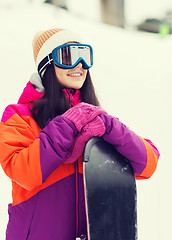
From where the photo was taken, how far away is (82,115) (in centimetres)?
95

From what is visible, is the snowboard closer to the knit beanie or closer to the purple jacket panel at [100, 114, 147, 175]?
the purple jacket panel at [100, 114, 147, 175]

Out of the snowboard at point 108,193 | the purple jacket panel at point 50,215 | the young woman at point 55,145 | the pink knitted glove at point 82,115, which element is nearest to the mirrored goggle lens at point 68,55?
the young woman at point 55,145

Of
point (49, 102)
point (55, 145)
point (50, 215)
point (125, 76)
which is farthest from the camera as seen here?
point (125, 76)

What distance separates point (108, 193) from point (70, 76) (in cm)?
53

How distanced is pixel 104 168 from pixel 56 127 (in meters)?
0.26

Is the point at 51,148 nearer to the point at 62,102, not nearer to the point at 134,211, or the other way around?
the point at 62,102

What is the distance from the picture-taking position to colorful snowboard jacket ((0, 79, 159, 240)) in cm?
93

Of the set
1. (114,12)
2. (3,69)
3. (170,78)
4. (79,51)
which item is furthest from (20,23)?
(79,51)

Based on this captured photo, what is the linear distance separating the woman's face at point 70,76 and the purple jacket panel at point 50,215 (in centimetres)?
42

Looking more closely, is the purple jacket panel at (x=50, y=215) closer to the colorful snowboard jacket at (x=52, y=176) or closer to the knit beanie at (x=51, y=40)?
the colorful snowboard jacket at (x=52, y=176)

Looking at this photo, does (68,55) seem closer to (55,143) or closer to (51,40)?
(51,40)

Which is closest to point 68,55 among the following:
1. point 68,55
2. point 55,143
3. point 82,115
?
point 68,55

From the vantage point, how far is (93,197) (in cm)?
97

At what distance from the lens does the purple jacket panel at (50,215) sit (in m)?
1.00
